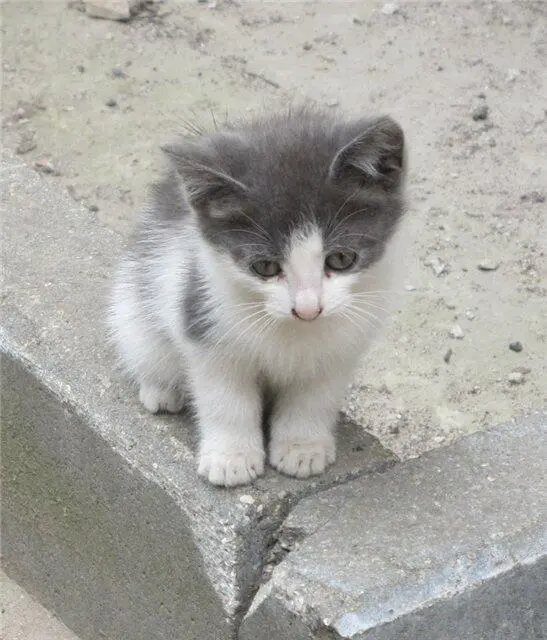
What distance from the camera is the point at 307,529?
261 cm

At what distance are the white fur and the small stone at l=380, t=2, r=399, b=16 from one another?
309cm

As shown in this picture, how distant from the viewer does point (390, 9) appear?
5.67 meters

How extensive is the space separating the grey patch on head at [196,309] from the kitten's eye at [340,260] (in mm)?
334

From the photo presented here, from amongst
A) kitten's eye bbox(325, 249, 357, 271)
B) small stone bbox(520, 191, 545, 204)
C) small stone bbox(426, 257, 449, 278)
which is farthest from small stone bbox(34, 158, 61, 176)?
kitten's eye bbox(325, 249, 357, 271)

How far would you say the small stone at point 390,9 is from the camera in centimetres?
566

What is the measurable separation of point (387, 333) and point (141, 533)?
1.46 m

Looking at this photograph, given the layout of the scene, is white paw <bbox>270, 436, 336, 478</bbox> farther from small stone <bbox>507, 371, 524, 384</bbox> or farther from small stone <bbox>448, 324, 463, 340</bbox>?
small stone <bbox>448, 324, 463, 340</bbox>

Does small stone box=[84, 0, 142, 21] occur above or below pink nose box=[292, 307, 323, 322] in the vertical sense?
below

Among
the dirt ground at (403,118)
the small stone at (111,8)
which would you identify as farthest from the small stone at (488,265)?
the small stone at (111,8)

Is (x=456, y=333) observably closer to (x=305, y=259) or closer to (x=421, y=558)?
(x=421, y=558)

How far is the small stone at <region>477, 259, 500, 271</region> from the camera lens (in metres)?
4.32

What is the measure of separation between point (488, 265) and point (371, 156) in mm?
2017

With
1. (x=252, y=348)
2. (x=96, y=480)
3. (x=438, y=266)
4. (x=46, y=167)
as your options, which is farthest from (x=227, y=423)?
(x=46, y=167)

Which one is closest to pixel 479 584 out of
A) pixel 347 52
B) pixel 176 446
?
pixel 176 446
